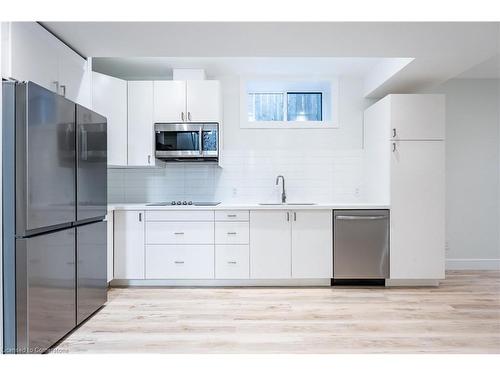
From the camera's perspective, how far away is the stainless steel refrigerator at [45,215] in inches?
76.4

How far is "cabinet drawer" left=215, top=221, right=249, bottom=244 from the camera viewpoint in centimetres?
377

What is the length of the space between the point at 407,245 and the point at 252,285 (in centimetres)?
168

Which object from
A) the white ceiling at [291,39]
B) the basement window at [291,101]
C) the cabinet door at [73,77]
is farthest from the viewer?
the basement window at [291,101]

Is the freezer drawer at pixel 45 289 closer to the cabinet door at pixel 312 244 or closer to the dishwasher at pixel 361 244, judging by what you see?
the cabinet door at pixel 312 244

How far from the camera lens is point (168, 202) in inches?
168

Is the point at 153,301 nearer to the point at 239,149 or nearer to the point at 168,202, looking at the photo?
the point at 168,202

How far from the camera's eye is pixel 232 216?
378 centimetres

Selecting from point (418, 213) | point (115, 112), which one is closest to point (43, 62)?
point (115, 112)

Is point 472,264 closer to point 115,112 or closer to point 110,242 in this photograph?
point 110,242

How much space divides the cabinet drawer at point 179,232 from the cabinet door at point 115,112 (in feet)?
2.67

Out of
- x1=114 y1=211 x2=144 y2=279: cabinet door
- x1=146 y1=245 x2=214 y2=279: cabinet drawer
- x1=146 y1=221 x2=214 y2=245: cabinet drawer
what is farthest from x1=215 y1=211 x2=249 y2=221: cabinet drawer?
x1=114 y1=211 x2=144 y2=279: cabinet door

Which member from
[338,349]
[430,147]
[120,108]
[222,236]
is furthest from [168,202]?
[430,147]

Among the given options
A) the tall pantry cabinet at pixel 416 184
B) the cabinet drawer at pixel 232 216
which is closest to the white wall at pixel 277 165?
the cabinet drawer at pixel 232 216

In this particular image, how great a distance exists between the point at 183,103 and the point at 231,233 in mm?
1518
